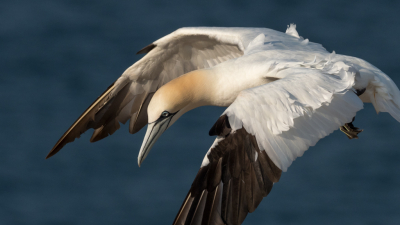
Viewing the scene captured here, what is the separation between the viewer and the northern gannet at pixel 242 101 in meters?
6.14

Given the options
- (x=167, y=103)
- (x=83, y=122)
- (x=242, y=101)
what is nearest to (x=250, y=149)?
(x=242, y=101)

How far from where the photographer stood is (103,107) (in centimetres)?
933

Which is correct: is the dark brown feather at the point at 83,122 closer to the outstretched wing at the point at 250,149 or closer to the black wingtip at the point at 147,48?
the black wingtip at the point at 147,48

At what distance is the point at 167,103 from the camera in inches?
294

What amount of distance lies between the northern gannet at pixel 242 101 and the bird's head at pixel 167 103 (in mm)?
12

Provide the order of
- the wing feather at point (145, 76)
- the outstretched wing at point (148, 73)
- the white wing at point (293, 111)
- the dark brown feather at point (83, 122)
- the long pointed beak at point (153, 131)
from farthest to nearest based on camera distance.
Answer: the wing feather at point (145, 76)
the outstretched wing at point (148, 73)
the dark brown feather at point (83, 122)
the long pointed beak at point (153, 131)
the white wing at point (293, 111)

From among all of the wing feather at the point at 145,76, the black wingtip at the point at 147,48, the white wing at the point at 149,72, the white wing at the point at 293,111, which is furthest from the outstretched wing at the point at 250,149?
the black wingtip at the point at 147,48

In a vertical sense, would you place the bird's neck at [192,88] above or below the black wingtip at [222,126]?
below

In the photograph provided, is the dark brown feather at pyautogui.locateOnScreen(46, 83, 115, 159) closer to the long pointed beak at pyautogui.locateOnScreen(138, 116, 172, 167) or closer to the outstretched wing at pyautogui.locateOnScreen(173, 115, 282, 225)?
the long pointed beak at pyautogui.locateOnScreen(138, 116, 172, 167)

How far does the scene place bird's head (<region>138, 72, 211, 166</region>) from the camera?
7459mm

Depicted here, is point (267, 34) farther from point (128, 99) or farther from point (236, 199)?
point (236, 199)

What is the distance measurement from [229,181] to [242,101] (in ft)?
2.73

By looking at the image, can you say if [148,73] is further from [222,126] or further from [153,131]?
[222,126]

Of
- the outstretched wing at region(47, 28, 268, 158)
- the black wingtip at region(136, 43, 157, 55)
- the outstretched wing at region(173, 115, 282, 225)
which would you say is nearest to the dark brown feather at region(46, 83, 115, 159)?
the outstretched wing at region(47, 28, 268, 158)
